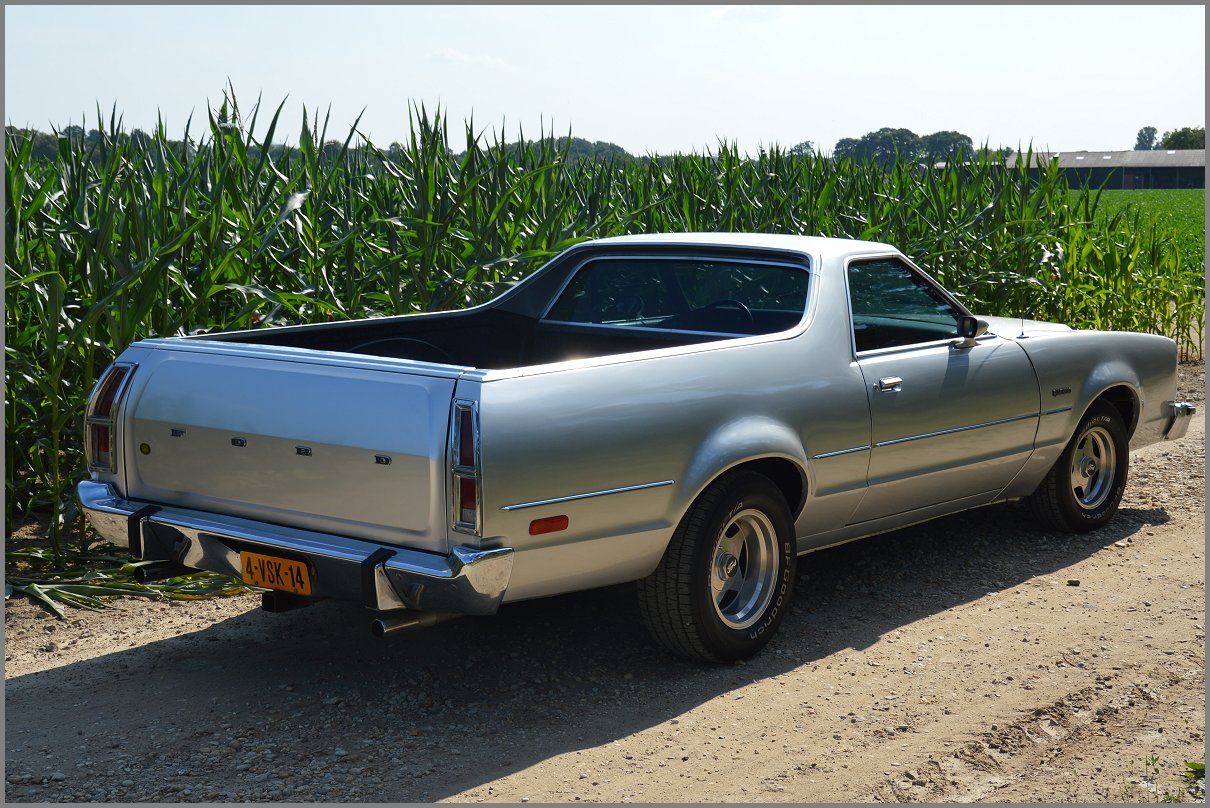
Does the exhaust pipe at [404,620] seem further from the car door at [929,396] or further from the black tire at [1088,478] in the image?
the black tire at [1088,478]

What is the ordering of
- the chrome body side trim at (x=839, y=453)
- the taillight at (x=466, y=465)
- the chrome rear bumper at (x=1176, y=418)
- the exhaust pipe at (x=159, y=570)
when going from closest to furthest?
1. the taillight at (x=466, y=465)
2. the exhaust pipe at (x=159, y=570)
3. the chrome body side trim at (x=839, y=453)
4. the chrome rear bumper at (x=1176, y=418)

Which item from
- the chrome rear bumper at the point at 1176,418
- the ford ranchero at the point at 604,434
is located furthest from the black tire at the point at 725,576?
the chrome rear bumper at the point at 1176,418

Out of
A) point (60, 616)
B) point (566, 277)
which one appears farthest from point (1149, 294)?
point (60, 616)

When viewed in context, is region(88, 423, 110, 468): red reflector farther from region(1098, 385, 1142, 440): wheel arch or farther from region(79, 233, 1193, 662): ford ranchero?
region(1098, 385, 1142, 440): wheel arch

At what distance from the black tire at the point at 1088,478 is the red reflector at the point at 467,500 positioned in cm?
368

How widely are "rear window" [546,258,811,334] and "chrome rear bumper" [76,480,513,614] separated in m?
A: 2.01

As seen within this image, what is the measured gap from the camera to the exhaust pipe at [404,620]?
12.6 ft

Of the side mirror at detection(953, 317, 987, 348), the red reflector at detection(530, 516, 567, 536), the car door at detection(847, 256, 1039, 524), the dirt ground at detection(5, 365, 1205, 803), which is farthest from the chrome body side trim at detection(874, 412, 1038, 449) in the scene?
the red reflector at detection(530, 516, 567, 536)

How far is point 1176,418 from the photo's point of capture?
6.83 meters

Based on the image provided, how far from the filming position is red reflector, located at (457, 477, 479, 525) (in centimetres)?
369

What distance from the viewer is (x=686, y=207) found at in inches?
413

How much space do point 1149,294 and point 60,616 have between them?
1092cm

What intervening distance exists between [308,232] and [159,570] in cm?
309

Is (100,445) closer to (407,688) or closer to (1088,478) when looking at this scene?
(407,688)
